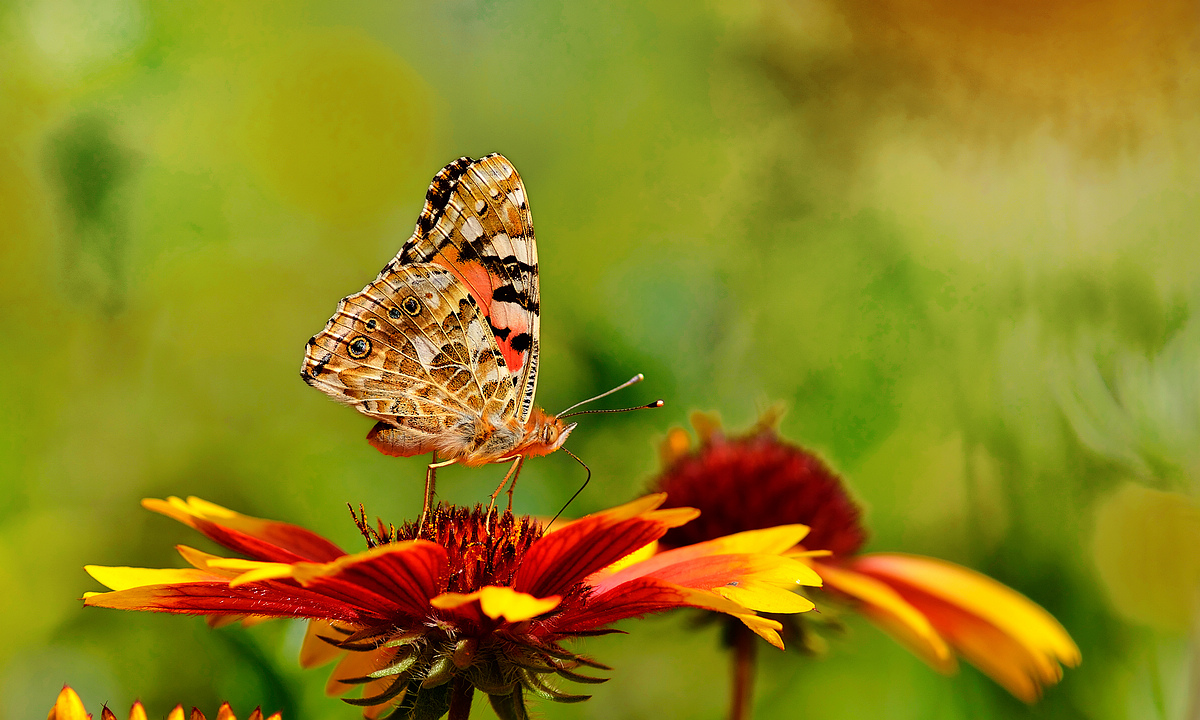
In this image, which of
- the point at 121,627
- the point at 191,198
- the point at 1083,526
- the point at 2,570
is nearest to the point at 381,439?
the point at 121,627

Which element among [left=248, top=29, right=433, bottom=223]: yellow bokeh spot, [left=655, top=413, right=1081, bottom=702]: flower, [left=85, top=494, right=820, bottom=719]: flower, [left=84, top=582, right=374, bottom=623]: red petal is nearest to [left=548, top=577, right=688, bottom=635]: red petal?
[left=85, top=494, right=820, bottom=719]: flower

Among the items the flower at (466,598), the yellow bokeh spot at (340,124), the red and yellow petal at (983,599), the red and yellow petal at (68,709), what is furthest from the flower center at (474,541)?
the yellow bokeh spot at (340,124)

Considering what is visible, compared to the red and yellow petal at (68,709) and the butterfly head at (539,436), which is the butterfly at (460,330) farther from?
the red and yellow petal at (68,709)

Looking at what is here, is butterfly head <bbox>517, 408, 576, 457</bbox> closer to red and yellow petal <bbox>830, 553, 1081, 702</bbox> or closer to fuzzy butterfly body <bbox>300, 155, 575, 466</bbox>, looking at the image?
fuzzy butterfly body <bbox>300, 155, 575, 466</bbox>

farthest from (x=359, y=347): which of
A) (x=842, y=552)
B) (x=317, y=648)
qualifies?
(x=842, y=552)

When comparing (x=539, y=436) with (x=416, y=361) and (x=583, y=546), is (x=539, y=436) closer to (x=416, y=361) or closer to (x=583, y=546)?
(x=416, y=361)
